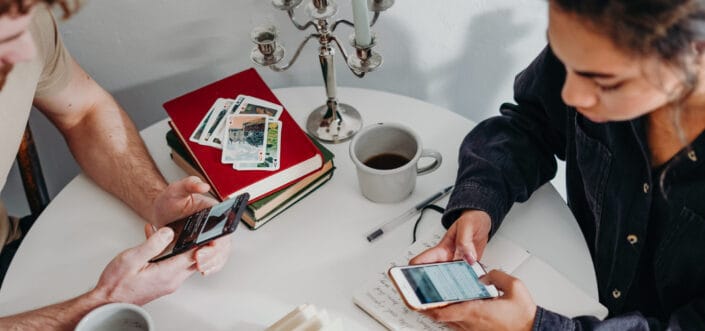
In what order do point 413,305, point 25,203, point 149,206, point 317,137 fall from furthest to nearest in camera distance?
point 25,203 < point 317,137 < point 149,206 < point 413,305

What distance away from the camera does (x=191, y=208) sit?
3.92 feet

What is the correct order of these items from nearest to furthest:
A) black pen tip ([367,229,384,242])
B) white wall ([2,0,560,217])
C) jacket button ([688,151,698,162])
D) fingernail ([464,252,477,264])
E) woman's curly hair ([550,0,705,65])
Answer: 1. woman's curly hair ([550,0,705,65])
2. jacket button ([688,151,698,162])
3. fingernail ([464,252,477,264])
4. black pen tip ([367,229,384,242])
5. white wall ([2,0,560,217])

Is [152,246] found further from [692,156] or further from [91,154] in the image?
[692,156]

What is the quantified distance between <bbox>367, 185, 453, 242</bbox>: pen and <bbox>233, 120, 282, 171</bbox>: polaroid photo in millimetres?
199

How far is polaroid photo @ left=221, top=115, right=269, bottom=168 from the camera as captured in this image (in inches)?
48.8

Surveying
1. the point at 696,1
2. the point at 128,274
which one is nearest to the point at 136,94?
the point at 128,274

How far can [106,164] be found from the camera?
1.32m

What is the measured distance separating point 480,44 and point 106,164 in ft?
2.79

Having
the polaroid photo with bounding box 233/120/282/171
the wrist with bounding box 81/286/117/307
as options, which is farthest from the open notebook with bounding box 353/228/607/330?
the wrist with bounding box 81/286/117/307

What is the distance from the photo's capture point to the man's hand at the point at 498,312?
39.2 inches

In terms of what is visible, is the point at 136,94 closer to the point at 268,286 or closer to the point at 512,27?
the point at 268,286

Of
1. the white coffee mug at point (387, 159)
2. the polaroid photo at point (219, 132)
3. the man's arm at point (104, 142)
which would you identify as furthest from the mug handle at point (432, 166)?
the man's arm at point (104, 142)

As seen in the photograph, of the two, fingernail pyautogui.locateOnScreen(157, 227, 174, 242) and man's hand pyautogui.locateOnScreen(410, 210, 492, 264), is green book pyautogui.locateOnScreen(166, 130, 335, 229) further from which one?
man's hand pyautogui.locateOnScreen(410, 210, 492, 264)

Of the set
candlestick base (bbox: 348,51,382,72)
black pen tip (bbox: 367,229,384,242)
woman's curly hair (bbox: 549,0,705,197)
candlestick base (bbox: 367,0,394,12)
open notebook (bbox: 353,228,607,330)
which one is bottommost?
open notebook (bbox: 353,228,607,330)
